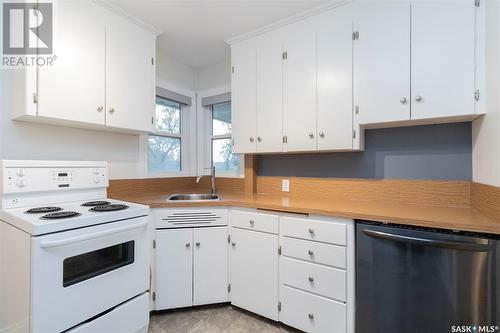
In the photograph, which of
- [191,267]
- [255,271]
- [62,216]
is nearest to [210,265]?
[191,267]

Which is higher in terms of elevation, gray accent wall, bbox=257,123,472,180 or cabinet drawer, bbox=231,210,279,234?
gray accent wall, bbox=257,123,472,180

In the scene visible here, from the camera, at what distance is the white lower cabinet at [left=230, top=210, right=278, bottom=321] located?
1.73m

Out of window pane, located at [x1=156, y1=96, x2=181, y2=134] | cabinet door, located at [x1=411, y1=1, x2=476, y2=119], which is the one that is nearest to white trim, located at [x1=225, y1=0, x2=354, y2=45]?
cabinet door, located at [x1=411, y1=1, x2=476, y2=119]

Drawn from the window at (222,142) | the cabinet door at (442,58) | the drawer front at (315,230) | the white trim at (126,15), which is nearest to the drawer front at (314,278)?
the drawer front at (315,230)

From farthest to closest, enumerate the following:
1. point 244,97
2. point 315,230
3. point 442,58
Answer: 1. point 244,97
2. point 315,230
3. point 442,58

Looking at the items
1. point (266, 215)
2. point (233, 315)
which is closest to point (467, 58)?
point (266, 215)

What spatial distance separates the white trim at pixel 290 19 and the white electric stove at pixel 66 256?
171cm

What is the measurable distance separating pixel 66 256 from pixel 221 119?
80.0 inches

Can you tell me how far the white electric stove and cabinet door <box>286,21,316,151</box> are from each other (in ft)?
4.21

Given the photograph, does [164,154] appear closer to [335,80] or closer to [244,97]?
[244,97]

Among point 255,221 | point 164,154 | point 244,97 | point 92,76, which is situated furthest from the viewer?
point 164,154

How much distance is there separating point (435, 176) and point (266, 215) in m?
1.25

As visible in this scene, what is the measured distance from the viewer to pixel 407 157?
1.78 metres

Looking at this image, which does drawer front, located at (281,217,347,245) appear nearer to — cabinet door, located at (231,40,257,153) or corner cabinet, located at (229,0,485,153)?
corner cabinet, located at (229,0,485,153)
